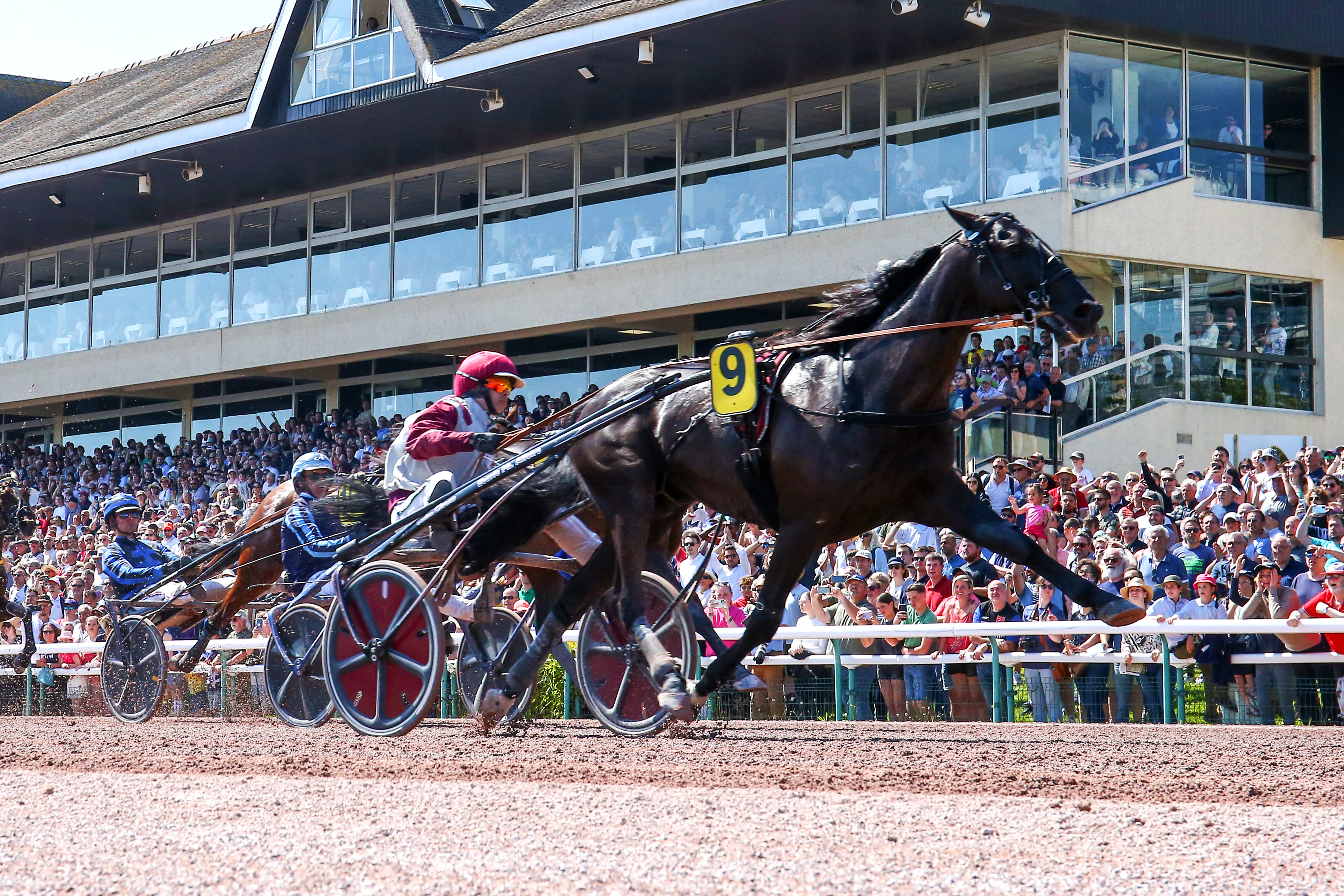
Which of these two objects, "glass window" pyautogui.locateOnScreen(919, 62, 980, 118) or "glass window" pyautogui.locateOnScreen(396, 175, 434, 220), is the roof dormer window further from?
"glass window" pyautogui.locateOnScreen(919, 62, 980, 118)

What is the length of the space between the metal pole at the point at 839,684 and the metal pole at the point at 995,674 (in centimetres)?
102

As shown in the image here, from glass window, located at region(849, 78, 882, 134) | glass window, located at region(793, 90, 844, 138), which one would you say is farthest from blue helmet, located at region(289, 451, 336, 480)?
glass window, located at region(793, 90, 844, 138)

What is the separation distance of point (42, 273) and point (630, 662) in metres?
27.3

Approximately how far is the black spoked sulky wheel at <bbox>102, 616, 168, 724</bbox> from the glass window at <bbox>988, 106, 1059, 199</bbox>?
1114 cm

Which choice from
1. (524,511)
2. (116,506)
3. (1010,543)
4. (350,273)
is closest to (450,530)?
(524,511)

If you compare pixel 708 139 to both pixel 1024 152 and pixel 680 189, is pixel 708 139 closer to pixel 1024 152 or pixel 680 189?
pixel 680 189

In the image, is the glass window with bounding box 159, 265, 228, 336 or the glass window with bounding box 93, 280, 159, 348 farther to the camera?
the glass window with bounding box 93, 280, 159, 348

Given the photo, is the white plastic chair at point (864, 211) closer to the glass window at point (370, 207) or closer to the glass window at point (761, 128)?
the glass window at point (761, 128)

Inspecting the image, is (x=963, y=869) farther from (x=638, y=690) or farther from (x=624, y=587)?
(x=638, y=690)

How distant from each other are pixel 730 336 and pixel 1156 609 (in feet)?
14.2

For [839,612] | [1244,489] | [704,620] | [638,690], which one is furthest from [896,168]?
[638,690]

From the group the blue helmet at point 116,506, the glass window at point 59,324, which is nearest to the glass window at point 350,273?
the glass window at point 59,324

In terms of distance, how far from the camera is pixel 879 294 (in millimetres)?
7258

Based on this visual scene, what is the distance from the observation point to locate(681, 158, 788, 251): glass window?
21.2 metres
